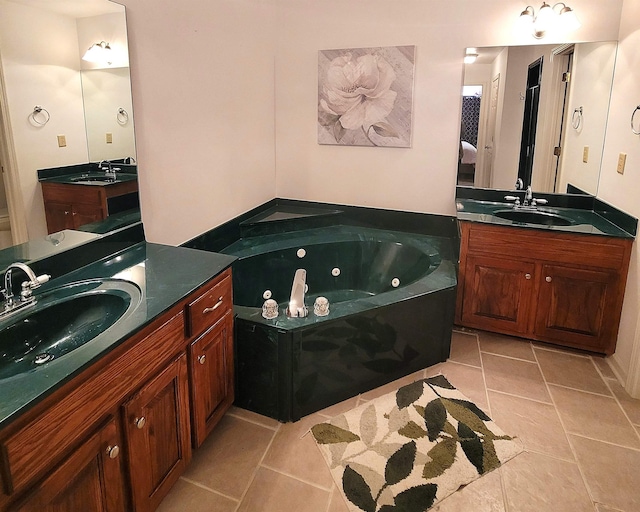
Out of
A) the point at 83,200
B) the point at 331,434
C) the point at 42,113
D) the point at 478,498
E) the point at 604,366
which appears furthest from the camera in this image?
the point at 604,366

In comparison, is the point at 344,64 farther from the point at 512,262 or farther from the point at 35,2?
the point at 35,2

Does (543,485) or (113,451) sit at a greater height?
(113,451)

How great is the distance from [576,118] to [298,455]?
275cm

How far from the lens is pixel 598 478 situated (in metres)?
1.93

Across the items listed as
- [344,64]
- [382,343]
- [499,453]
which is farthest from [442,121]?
[499,453]

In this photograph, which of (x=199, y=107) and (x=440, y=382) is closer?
(x=440, y=382)

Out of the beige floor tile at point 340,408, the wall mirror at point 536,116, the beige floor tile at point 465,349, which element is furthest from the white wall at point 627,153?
the beige floor tile at point 340,408

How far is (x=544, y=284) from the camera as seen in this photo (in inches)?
112

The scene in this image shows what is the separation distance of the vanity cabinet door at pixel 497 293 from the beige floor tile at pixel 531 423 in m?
0.63

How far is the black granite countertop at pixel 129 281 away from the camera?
3.59 ft

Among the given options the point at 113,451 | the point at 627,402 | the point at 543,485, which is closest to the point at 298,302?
the point at 113,451

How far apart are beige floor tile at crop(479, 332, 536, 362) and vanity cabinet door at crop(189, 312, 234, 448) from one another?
5.44 feet

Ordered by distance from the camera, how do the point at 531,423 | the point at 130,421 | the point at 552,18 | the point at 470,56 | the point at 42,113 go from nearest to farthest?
the point at 130,421, the point at 42,113, the point at 531,423, the point at 552,18, the point at 470,56

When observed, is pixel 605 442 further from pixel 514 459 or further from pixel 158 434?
pixel 158 434
